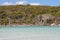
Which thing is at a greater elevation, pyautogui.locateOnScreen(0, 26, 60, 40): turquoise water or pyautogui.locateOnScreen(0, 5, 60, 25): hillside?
pyautogui.locateOnScreen(0, 26, 60, 40): turquoise water

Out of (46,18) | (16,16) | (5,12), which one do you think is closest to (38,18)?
(46,18)

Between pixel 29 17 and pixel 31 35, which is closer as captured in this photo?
pixel 31 35

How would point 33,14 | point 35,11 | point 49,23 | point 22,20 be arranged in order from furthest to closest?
point 35,11, point 33,14, point 22,20, point 49,23

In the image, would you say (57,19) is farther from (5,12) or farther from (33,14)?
(5,12)

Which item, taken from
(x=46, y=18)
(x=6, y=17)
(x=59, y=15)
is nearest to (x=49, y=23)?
(x=46, y=18)

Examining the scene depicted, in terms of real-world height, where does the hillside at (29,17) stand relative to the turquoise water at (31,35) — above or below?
below

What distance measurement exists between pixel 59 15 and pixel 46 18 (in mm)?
12313

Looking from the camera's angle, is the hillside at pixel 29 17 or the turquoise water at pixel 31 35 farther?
the hillside at pixel 29 17

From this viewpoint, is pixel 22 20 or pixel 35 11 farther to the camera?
pixel 35 11

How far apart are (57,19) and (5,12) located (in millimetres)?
32364

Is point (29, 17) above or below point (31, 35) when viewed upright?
below

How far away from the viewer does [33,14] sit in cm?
12625

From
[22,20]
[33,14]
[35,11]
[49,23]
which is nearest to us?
[49,23]

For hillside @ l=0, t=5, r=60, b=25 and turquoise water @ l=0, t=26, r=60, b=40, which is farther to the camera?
hillside @ l=0, t=5, r=60, b=25
